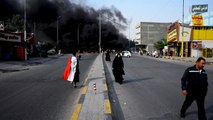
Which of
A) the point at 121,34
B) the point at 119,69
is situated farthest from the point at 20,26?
the point at 119,69

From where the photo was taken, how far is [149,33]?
436ft

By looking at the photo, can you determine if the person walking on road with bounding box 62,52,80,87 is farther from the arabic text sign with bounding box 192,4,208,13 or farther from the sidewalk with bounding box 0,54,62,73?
the arabic text sign with bounding box 192,4,208,13

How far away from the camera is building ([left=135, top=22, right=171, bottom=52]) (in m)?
130

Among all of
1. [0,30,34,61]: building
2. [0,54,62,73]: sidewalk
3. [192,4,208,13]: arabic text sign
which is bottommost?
[0,54,62,73]: sidewalk

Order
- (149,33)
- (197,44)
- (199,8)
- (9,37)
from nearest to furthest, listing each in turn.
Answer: (9,37), (199,8), (197,44), (149,33)

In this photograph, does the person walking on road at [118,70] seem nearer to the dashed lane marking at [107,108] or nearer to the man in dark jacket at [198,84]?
the dashed lane marking at [107,108]

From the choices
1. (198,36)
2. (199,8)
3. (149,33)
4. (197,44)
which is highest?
(199,8)

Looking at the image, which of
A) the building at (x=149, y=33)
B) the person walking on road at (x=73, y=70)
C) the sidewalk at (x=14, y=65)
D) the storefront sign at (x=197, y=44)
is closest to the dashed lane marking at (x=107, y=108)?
the person walking on road at (x=73, y=70)

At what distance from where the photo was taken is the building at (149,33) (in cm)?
13038

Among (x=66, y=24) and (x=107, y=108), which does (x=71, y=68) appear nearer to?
(x=107, y=108)

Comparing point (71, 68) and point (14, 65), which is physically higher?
point (71, 68)

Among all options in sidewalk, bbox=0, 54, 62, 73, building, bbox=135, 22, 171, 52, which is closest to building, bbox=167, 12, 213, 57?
sidewalk, bbox=0, 54, 62, 73

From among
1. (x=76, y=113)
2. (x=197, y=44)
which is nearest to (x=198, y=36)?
(x=197, y=44)

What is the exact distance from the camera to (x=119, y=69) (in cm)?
1309
